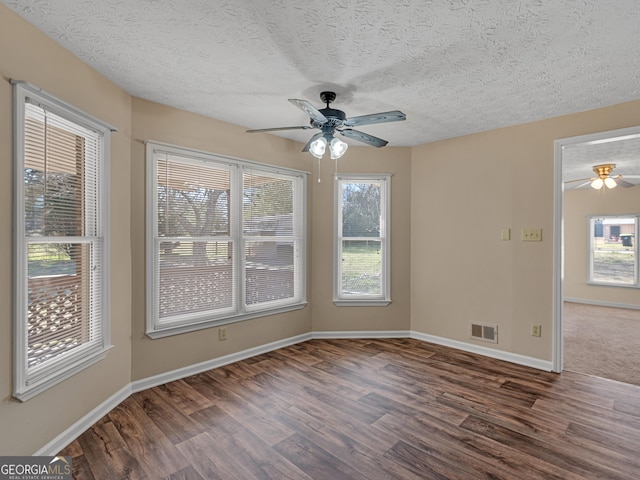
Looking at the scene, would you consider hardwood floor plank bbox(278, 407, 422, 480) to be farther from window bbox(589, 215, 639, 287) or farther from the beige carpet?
window bbox(589, 215, 639, 287)

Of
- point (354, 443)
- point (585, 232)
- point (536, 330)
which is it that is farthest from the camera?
point (585, 232)

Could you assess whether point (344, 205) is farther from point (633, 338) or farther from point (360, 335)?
point (633, 338)

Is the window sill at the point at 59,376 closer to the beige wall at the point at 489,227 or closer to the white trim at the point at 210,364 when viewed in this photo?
the white trim at the point at 210,364

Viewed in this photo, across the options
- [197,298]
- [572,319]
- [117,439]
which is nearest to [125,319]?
[197,298]

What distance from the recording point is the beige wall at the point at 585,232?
20.8 ft

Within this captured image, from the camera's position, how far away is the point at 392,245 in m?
4.28

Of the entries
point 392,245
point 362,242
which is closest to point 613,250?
point 392,245

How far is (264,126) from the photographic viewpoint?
3.56m

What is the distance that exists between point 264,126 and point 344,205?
141 cm

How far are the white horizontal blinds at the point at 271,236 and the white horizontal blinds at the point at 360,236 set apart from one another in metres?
0.62

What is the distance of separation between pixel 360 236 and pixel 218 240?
1.83 metres

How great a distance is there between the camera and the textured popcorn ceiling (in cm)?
172

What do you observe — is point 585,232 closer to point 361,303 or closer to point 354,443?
point 361,303

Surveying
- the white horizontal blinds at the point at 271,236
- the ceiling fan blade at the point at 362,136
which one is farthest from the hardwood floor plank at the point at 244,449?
the ceiling fan blade at the point at 362,136
